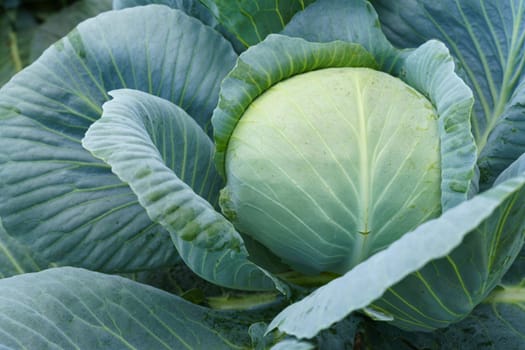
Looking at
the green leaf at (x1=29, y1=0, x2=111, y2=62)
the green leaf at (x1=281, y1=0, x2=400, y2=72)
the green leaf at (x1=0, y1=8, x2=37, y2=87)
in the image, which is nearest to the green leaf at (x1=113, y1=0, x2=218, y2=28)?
the green leaf at (x1=281, y1=0, x2=400, y2=72)

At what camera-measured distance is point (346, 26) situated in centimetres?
116

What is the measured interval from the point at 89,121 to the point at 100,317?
359 millimetres

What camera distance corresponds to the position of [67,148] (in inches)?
45.6

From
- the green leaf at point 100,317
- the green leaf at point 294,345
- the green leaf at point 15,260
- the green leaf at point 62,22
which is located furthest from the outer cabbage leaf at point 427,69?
the green leaf at point 62,22

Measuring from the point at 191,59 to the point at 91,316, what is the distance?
0.47 m

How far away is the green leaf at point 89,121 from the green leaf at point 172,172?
136 millimetres

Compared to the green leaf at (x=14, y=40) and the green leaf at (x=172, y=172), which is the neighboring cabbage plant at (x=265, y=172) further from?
the green leaf at (x=14, y=40)

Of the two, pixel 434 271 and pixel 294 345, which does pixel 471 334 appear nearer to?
pixel 434 271

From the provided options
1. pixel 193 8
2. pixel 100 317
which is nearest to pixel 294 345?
pixel 100 317

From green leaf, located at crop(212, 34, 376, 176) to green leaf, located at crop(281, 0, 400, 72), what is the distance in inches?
2.8

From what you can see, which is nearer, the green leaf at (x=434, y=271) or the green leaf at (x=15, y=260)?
the green leaf at (x=434, y=271)

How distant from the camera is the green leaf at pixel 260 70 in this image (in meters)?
1.03

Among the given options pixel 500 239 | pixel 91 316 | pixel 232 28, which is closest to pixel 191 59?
pixel 232 28

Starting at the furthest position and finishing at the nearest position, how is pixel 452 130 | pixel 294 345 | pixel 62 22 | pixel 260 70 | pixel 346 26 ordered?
pixel 62 22, pixel 346 26, pixel 260 70, pixel 452 130, pixel 294 345
